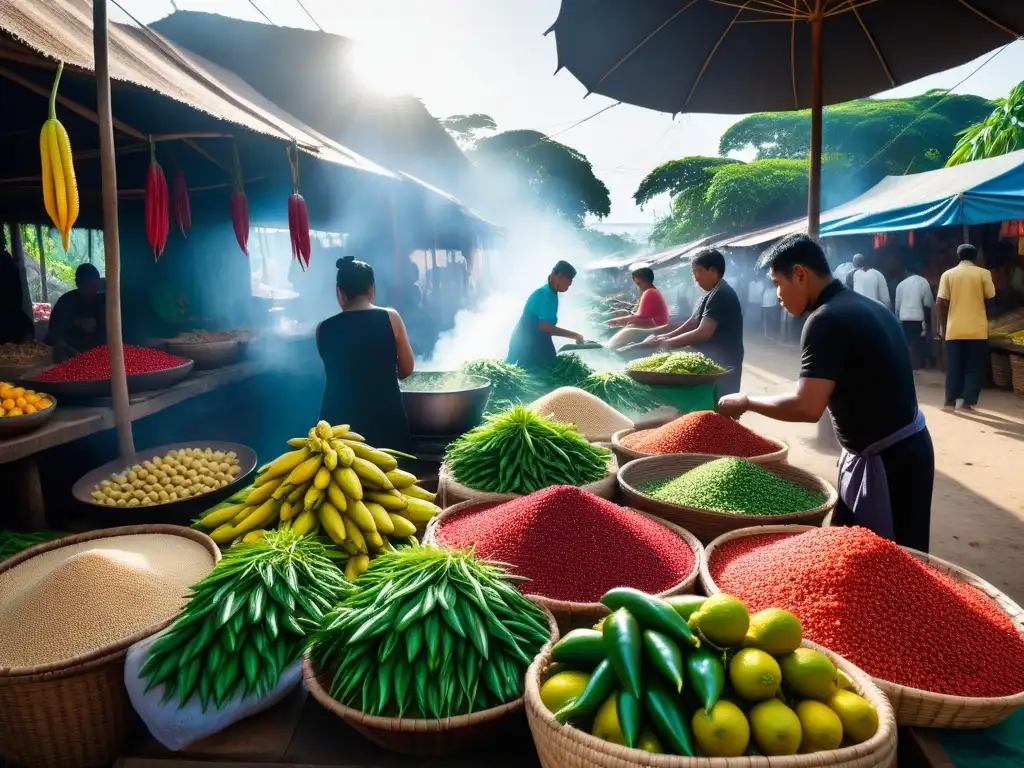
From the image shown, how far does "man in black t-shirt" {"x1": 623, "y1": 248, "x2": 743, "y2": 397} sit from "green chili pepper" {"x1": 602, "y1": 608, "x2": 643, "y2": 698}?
3372 millimetres

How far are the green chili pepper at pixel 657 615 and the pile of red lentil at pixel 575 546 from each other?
1.25 feet

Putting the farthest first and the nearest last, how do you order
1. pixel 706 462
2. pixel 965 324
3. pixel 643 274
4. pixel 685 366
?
pixel 965 324
pixel 643 274
pixel 685 366
pixel 706 462

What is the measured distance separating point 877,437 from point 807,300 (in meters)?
0.54

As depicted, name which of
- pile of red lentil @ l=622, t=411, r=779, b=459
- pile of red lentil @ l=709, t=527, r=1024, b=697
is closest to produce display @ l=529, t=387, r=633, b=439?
pile of red lentil @ l=622, t=411, r=779, b=459

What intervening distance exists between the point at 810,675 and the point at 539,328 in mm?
3765

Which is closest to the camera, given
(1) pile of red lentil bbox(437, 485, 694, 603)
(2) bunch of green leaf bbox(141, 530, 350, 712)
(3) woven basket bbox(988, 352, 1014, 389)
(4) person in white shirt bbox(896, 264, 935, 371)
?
(2) bunch of green leaf bbox(141, 530, 350, 712)

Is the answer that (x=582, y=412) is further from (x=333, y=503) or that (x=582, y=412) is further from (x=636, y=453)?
(x=333, y=503)

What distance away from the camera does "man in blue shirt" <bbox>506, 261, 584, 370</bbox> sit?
4.77m

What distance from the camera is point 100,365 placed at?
3352 mm

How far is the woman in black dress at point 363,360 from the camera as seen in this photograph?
290cm

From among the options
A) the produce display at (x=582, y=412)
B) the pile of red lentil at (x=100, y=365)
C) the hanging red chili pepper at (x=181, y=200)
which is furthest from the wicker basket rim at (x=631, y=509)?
the hanging red chili pepper at (x=181, y=200)

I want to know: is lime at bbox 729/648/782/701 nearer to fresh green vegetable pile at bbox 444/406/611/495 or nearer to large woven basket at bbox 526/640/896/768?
large woven basket at bbox 526/640/896/768

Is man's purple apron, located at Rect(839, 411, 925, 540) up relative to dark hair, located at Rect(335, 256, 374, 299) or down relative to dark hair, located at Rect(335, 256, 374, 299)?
down

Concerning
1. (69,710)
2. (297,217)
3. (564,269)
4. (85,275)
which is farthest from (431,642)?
(85,275)
